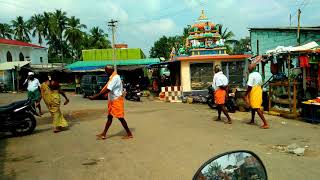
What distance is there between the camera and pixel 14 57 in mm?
48250

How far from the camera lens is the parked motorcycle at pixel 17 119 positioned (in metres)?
9.59

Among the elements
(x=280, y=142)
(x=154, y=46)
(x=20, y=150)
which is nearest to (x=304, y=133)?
(x=280, y=142)

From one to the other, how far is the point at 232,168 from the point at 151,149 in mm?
5157

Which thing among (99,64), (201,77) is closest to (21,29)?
(99,64)

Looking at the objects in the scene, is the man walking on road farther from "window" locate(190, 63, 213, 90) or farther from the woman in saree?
"window" locate(190, 63, 213, 90)

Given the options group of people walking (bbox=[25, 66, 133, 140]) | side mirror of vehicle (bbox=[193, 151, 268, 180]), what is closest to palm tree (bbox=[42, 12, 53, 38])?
group of people walking (bbox=[25, 66, 133, 140])

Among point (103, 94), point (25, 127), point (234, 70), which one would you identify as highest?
point (234, 70)

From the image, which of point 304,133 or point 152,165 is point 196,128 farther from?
point 152,165

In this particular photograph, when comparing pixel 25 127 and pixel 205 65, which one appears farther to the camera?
pixel 205 65

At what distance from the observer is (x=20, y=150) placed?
814 centimetres

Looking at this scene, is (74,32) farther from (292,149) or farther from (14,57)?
(292,149)

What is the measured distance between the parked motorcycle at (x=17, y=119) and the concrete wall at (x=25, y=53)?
→ 38.6 meters

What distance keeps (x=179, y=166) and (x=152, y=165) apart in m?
0.46

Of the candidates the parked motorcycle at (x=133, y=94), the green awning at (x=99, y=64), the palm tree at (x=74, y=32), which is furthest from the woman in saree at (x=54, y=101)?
the palm tree at (x=74, y=32)
